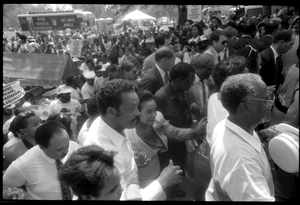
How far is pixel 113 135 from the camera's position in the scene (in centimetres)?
175

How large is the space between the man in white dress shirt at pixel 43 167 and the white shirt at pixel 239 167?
1.10 metres

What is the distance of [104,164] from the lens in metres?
1.31

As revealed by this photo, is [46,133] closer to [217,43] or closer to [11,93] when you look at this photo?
[11,93]

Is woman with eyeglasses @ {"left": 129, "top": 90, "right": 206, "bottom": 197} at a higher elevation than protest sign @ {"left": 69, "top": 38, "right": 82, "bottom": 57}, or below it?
higher

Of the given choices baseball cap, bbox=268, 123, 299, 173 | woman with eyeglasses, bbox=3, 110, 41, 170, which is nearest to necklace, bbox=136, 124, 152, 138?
woman with eyeglasses, bbox=3, 110, 41, 170

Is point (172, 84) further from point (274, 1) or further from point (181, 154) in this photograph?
point (274, 1)

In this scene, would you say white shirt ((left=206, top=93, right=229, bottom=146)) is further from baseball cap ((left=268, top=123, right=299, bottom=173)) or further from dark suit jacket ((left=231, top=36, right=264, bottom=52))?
dark suit jacket ((left=231, top=36, right=264, bottom=52))

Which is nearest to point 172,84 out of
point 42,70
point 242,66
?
point 242,66

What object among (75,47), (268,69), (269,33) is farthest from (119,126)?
(75,47)

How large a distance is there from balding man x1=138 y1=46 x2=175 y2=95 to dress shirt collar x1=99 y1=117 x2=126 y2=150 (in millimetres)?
1936

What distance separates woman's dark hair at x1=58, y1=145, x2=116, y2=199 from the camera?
1243mm

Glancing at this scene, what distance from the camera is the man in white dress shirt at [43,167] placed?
1828 mm

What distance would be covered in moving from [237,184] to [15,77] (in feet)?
20.2

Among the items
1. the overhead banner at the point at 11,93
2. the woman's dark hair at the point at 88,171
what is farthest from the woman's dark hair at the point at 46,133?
the overhead banner at the point at 11,93
